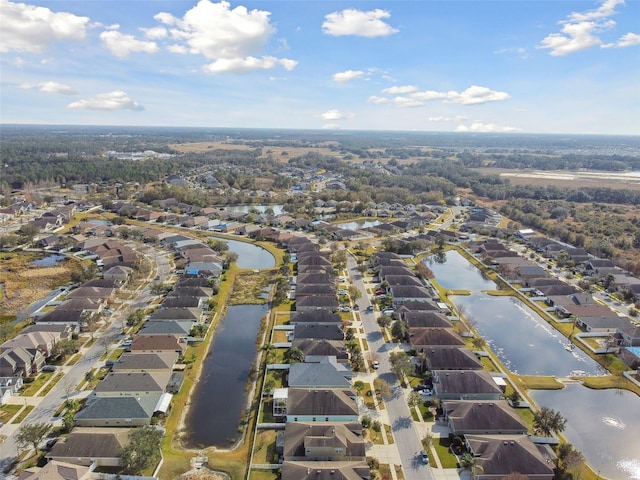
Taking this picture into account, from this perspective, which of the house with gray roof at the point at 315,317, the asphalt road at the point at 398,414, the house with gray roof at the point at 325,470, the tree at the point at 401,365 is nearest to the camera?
the house with gray roof at the point at 325,470

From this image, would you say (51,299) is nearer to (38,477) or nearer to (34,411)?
(34,411)

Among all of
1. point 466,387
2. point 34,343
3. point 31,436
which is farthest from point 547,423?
point 34,343

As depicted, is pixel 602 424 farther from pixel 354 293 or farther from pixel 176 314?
pixel 176 314

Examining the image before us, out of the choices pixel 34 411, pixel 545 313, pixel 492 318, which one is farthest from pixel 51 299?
pixel 545 313

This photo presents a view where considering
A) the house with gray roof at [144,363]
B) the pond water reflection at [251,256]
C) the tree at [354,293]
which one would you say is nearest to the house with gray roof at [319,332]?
the tree at [354,293]

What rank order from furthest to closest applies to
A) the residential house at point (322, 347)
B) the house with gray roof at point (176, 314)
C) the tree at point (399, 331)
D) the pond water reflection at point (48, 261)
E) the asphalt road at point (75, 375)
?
the pond water reflection at point (48, 261) → the house with gray roof at point (176, 314) → the tree at point (399, 331) → the residential house at point (322, 347) → the asphalt road at point (75, 375)

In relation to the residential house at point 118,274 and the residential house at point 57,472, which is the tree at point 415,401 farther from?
the residential house at point 118,274

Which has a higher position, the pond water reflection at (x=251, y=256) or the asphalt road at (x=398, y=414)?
the pond water reflection at (x=251, y=256)
